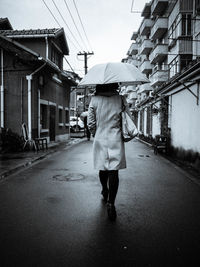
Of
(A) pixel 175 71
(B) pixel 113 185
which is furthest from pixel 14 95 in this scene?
(A) pixel 175 71

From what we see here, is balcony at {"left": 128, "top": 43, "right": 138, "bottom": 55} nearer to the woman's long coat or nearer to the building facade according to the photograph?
the building facade

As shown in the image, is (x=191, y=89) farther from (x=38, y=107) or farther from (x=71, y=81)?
(x=71, y=81)

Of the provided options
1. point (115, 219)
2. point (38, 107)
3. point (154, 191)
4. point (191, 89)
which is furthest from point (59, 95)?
point (115, 219)

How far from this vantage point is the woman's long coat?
424 cm

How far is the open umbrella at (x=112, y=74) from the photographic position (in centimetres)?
439

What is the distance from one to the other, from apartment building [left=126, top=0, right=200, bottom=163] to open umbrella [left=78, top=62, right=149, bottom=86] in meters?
5.29

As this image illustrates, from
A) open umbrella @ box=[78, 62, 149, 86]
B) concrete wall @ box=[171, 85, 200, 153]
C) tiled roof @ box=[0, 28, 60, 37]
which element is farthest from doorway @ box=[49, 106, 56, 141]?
open umbrella @ box=[78, 62, 149, 86]

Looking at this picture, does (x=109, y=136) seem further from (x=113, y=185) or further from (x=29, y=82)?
(x=29, y=82)

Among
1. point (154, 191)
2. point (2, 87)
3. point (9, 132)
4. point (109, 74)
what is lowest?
point (154, 191)

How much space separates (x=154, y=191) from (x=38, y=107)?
39.0 ft

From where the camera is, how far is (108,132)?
4289mm

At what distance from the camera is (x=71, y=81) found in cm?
2486

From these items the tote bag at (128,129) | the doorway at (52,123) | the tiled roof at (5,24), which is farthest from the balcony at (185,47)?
the tote bag at (128,129)

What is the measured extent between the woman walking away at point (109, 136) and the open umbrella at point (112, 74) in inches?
7.4
